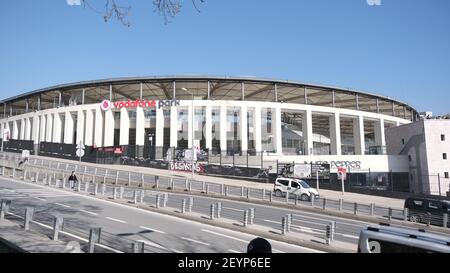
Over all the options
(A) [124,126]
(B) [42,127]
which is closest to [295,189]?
(A) [124,126]

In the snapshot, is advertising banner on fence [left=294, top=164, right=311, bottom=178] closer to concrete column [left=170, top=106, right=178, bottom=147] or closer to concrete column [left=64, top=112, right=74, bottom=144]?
concrete column [left=170, top=106, right=178, bottom=147]

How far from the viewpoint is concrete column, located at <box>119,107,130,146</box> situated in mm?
63562

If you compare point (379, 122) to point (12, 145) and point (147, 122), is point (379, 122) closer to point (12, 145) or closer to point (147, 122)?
point (147, 122)

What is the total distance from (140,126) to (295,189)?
3843 cm

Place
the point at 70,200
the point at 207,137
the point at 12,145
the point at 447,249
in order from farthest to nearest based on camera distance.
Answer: the point at 12,145, the point at 207,137, the point at 70,200, the point at 447,249

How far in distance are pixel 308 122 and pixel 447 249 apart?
5966 centimetres

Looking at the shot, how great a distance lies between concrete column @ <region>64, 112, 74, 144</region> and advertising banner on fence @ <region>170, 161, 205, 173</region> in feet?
103

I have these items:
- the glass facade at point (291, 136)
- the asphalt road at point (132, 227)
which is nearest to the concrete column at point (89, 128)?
the glass facade at point (291, 136)

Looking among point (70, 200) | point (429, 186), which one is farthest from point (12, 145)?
point (429, 186)

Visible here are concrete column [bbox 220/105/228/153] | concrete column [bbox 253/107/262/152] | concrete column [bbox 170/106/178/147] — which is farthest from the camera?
concrete column [bbox 253/107/262/152]

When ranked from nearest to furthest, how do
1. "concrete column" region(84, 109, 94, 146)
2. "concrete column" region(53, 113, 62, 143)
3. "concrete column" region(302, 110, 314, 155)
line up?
"concrete column" region(302, 110, 314, 155), "concrete column" region(84, 109, 94, 146), "concrete column" region(53, 113, 62, 143)

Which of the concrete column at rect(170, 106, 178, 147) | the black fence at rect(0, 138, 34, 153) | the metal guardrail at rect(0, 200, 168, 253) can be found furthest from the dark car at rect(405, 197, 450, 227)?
the black fence at rect(0, 138, 34, 153)

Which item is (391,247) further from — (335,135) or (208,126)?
(335,135)
